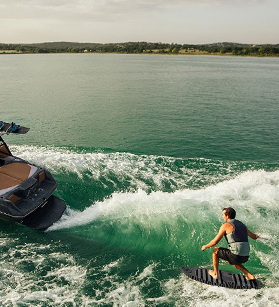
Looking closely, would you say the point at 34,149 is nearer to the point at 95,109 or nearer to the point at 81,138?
the point at 81,138

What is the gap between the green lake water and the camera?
30.7ft

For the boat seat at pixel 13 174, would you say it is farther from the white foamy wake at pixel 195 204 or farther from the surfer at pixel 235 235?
the surfer at pixel 235 235

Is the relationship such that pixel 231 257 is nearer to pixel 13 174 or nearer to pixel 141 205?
pixel 141 205

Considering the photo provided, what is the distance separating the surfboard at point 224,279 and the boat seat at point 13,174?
883cm

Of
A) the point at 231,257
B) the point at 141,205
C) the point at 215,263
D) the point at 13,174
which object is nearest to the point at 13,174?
the point at 13,174

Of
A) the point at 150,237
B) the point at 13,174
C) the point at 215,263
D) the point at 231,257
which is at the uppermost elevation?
the point at 13,174

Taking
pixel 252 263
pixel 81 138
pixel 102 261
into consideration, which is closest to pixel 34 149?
pixel 81 138

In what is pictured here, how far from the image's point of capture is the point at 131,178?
54.2 ft

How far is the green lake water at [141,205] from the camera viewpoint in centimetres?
937

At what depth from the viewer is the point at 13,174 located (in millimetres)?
13656

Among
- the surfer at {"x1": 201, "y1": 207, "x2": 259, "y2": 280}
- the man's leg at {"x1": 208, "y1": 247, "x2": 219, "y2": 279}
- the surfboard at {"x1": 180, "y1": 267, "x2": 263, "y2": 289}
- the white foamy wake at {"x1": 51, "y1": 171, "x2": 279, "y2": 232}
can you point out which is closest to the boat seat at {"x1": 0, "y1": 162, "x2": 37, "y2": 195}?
the white foamy wake at {"x1": 51, "y1": 171, "x2": 279, "y2": 232}

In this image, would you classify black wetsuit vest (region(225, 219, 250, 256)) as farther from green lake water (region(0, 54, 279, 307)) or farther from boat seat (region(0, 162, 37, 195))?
boat seat (region(0, 162, 37, 195))

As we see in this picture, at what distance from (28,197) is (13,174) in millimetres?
1738

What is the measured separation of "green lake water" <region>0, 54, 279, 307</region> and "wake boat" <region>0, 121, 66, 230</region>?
0.56 metres
